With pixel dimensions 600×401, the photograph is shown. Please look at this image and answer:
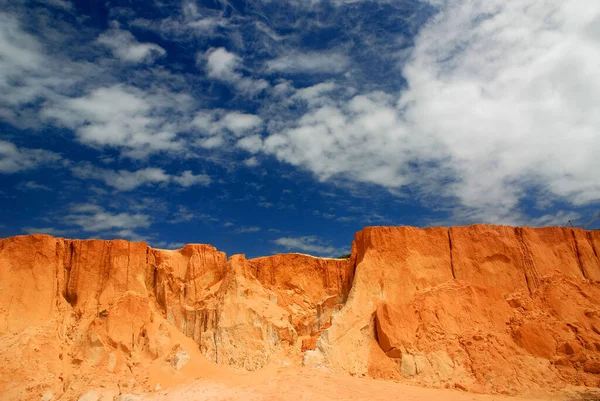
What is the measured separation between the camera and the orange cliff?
59.8ft

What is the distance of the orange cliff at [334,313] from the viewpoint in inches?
717

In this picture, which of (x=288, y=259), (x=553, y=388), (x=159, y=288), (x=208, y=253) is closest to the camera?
(x=553, y=388)

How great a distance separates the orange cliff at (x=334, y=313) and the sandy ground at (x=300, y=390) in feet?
2.54

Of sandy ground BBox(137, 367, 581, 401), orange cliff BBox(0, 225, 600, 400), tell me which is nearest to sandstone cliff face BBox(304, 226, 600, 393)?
orange cliff BBox(0, 225, 600, 400)

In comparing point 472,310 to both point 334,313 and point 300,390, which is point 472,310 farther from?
point 300,390

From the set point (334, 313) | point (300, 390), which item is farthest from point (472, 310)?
point (300, 390)

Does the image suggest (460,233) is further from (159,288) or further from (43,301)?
(43,301)

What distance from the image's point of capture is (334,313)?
20547mm

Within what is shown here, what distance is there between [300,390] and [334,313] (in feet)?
14.6

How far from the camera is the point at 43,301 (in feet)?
66.7

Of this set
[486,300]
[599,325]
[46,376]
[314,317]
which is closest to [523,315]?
[486,300]

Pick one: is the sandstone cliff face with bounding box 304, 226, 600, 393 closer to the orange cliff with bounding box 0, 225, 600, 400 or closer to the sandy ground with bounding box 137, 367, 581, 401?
the orange cliff with bounding box 0, 225, 600, 400

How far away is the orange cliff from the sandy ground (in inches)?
30.5

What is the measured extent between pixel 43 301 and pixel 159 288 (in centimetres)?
487
